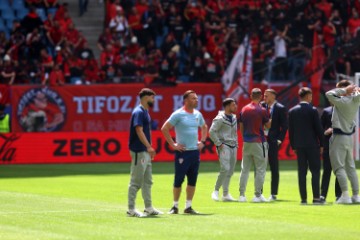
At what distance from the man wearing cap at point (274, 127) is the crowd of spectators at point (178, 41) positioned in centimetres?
1637

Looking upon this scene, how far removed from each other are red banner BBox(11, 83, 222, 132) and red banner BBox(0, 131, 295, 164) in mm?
1388

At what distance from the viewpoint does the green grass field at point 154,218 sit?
15828mm

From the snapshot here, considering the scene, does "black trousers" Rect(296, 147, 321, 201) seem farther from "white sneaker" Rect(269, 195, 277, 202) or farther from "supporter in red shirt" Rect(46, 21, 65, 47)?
"supporter in red shirt" Rect(46, 21, 65, 47)

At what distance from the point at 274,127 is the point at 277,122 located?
135 mm

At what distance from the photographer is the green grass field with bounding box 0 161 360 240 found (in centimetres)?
1583

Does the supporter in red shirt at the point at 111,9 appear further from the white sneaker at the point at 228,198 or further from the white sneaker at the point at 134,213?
the white sneaker at the point at 134,213

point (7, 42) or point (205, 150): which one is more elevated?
point (7, 42)

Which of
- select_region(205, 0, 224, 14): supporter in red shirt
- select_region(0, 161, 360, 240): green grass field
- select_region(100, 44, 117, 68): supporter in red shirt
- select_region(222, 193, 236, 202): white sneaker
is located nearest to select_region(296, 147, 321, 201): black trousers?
select_region(0, 161, 360, 240): green grass field

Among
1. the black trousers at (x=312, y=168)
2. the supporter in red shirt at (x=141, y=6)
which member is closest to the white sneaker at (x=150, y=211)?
the black trousers at (x=312, y=168)

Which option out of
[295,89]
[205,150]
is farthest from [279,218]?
[295,89]

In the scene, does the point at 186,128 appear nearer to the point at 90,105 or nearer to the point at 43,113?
the point at 43,113

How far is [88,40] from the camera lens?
43.9m

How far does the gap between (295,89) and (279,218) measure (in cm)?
2142

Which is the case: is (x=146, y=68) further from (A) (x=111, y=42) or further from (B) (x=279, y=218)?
(B) (x=279, y=218)
